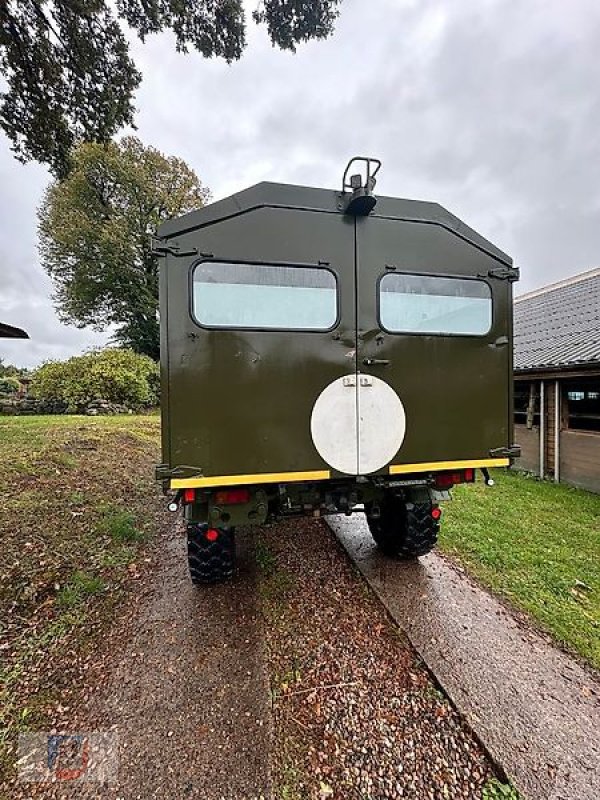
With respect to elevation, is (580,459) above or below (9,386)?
below

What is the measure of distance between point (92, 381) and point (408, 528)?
42.1ft

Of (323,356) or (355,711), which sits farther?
(323,356)

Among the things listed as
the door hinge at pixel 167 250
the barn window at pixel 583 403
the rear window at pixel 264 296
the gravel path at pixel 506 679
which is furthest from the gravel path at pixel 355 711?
the barn window at pixel 583 403

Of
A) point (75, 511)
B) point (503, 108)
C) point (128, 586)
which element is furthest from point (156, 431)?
point (503, 108)

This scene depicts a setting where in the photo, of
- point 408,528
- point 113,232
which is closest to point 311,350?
point 408,528

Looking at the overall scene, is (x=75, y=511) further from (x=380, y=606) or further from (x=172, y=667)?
(x=380, y=606)

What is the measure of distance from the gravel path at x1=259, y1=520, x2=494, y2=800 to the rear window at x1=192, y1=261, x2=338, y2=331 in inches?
81.0

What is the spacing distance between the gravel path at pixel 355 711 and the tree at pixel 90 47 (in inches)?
245

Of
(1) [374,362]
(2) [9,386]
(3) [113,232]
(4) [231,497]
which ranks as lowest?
(4) [231,497]

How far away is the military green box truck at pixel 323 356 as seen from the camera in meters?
2.47

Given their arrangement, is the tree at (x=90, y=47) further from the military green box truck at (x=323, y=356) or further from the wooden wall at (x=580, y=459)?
the wooden wall at (x=580, y=459)

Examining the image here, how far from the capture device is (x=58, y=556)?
3652mm

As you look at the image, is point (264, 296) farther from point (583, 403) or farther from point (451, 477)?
point (583, 403)

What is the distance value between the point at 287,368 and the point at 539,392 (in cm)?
788
